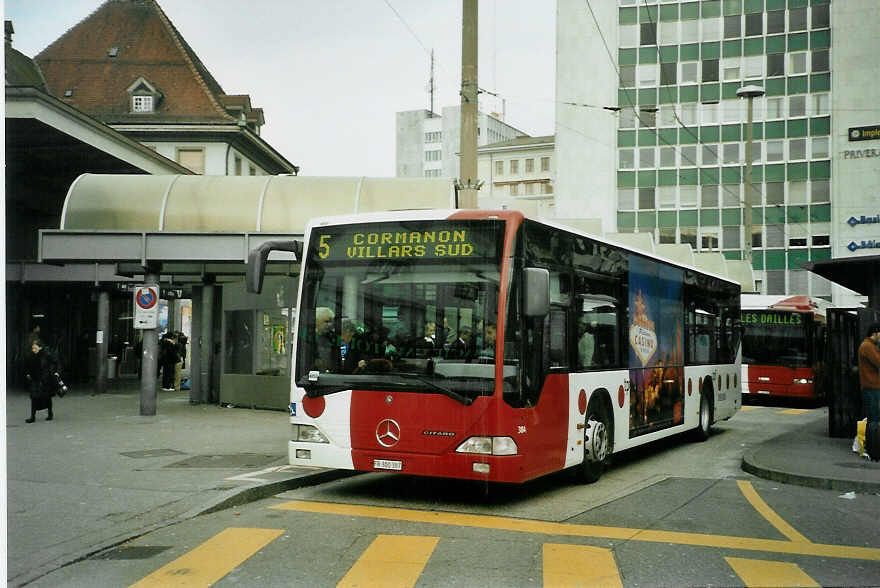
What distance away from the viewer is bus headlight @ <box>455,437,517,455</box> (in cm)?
916

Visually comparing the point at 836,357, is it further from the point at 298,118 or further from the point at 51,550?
the point at 51,550

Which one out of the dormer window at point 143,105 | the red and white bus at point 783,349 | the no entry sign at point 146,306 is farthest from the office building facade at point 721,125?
the no entry sign at point 146,306

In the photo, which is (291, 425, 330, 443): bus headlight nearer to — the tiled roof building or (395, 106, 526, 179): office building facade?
the tiled roof building

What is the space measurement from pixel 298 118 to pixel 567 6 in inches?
2324

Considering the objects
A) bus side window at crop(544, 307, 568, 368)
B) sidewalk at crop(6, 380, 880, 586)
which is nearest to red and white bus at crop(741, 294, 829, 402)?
sidewalk at crop(6, 380, 880, 586)

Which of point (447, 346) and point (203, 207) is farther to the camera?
point (203, 207)

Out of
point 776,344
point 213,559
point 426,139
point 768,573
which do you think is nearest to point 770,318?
point 776,344

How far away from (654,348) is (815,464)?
2.48 metres

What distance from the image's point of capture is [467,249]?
9.55 meters

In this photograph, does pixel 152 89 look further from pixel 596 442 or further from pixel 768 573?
pixel 768 573

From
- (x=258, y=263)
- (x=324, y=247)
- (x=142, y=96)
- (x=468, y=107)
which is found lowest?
(x=258, y=263)

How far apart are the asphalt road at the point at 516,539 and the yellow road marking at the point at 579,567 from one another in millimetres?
15

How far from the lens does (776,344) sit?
97.5 feet

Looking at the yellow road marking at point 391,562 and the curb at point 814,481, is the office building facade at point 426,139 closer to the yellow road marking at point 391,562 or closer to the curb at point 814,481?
the curb at point 814,481
